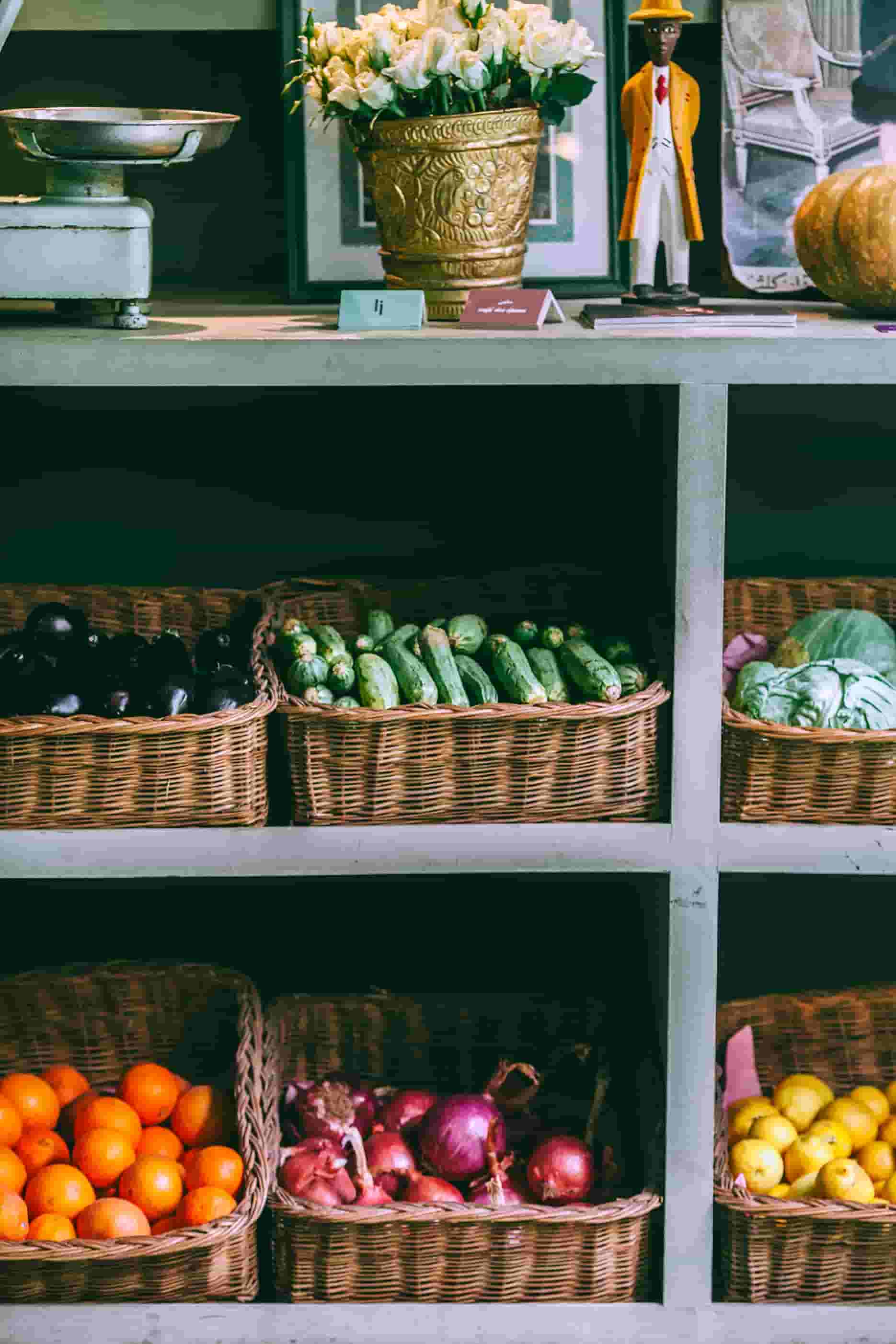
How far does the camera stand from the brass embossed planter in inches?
71.9

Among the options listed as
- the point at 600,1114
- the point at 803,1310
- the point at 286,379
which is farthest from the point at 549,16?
the point at 803,1310

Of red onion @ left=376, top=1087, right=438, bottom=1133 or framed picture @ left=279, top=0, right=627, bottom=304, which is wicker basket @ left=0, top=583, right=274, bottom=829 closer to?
red onion @ left=376, top=1087, right=438, bottom=1133

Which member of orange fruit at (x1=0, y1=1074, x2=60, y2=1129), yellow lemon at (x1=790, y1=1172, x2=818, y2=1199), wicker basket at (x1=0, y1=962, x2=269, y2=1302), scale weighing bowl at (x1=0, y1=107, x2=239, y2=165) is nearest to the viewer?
scale weighing bowl at (x1=0, y1=107, x2=239, y2=165)

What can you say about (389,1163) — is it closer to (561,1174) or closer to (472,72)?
(561,1174)

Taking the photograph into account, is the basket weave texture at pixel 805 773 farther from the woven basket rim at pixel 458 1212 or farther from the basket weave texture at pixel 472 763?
the woven basket rim at pixel 458 1212

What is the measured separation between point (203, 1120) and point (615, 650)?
2.60 feet

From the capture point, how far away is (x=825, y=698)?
6.04ft

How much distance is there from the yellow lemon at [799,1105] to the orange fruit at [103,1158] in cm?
84

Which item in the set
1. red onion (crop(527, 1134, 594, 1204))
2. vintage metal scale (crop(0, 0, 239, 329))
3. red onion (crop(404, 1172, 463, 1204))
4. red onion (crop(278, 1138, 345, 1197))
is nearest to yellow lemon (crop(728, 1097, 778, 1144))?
red onion (crop(527, 1134, 594, 1204))

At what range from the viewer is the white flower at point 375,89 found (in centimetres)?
180

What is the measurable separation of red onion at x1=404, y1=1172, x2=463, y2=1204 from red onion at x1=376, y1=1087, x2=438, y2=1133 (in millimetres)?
115

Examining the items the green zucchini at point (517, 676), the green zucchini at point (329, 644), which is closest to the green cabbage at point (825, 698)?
the green zucchini at point (517, 676)

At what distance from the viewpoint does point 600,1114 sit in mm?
2043

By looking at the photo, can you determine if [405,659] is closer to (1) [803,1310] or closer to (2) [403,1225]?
(2) [403,1225]
